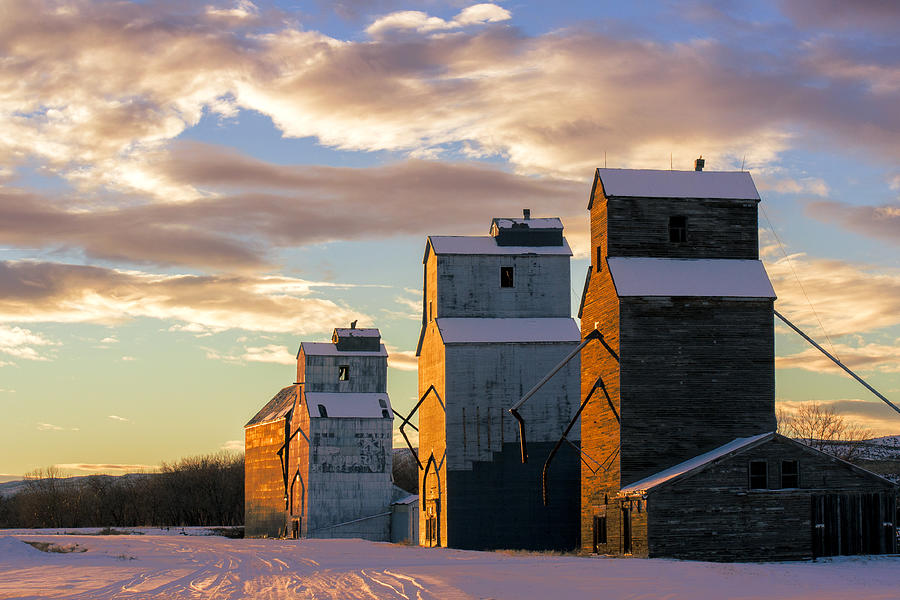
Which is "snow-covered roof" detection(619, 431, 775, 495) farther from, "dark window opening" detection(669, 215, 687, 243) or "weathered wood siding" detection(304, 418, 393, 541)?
"weathered wood siding" detection(304, 418, 393, 541)

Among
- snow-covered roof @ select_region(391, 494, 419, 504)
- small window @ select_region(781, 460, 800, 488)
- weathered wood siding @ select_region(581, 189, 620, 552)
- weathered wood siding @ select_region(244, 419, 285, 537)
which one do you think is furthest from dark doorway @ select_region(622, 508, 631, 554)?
weathered wood siding @ select_region(244, 419, 285, 537)

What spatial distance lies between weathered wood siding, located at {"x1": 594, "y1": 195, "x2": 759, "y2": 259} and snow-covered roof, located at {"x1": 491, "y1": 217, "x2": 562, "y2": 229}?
1321 cm

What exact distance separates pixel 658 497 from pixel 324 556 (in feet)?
40.5

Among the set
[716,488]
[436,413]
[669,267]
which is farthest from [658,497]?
[436,413]

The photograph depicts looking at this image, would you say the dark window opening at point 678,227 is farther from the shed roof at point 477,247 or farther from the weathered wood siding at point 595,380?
the shed roof at point 477,247

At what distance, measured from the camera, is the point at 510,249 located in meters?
59.3

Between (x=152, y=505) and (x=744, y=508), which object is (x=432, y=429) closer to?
(x=744, y=508)

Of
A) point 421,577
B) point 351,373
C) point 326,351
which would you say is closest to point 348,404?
point 351,373

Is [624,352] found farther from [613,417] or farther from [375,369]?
[375,369]

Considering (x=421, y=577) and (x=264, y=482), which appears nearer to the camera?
(x=421, y=577)

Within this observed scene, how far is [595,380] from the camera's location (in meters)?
47.0

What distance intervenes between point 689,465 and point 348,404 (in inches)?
1311

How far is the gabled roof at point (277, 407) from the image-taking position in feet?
260

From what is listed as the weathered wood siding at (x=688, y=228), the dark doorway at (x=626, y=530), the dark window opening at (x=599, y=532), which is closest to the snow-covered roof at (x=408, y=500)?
the dark window opening at (x=599, y=532)
